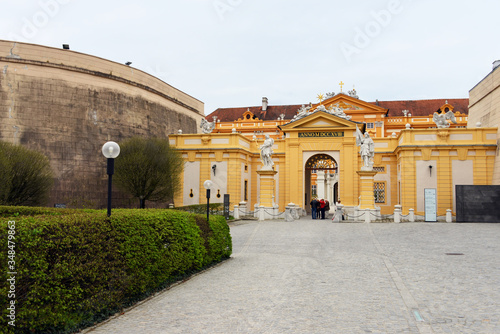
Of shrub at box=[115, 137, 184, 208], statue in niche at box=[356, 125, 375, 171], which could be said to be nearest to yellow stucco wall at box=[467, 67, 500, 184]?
statue in niche at box=[356, 125, 375, 171]

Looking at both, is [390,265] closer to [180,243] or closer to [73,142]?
[180,243]

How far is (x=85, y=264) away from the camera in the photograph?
644 centimetres

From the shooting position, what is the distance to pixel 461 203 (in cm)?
2597

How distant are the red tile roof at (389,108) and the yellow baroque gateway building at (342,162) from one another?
23263 mm

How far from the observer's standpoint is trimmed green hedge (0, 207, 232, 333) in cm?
538

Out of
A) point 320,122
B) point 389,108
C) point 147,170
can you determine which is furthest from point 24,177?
point 389,108

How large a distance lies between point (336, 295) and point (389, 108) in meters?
51.8

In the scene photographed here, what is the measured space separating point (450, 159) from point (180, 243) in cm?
2511

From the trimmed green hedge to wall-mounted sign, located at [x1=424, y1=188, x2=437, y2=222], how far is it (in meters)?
21.1

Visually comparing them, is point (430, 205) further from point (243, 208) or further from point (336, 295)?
point (336, 295)

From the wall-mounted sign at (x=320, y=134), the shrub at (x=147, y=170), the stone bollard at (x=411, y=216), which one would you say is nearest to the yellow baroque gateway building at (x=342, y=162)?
the wall-mounted sign at (x=320, y=134)

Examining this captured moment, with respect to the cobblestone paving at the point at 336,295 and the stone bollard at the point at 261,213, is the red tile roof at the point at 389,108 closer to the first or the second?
the stone bollard at the point at 261,213

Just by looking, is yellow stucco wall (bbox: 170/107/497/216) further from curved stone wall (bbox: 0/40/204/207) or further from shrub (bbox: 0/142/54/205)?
shrub (bbox: 0/142/54/205)

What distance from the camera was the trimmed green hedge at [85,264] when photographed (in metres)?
5.38
